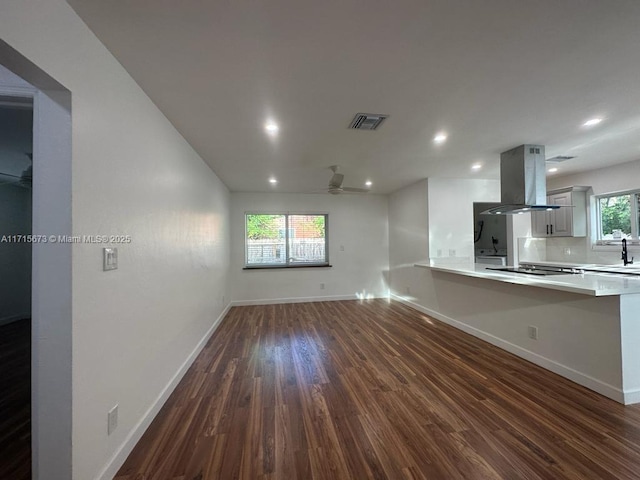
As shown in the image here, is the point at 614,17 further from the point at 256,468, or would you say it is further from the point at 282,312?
the point at 282,312

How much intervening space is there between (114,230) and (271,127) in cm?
158

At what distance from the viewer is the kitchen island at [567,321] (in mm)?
2078

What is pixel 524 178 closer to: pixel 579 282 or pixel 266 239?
pixel 579 282

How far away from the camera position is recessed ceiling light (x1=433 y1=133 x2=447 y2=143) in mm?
2726

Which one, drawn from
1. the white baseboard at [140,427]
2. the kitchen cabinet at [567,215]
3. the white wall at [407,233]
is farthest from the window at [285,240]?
the kitchen cabinet at [567,215]

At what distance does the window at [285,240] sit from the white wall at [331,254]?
0.15 m

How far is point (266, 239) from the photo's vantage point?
5734 mm

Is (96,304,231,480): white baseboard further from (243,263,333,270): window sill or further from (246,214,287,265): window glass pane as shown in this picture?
(246,214,287,265): window glass pane

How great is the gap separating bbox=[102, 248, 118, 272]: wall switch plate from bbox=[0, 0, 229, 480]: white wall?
0.11 ft

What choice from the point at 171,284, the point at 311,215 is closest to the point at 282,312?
the point at 311,215

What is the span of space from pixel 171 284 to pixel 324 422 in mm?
1703

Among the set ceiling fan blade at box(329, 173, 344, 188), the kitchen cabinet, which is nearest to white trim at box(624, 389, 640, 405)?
the kitchen cabinet

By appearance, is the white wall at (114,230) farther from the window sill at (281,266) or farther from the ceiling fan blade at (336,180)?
the window sill at (281,266)

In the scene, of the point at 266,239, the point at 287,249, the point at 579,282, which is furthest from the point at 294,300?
the point at 579,282
